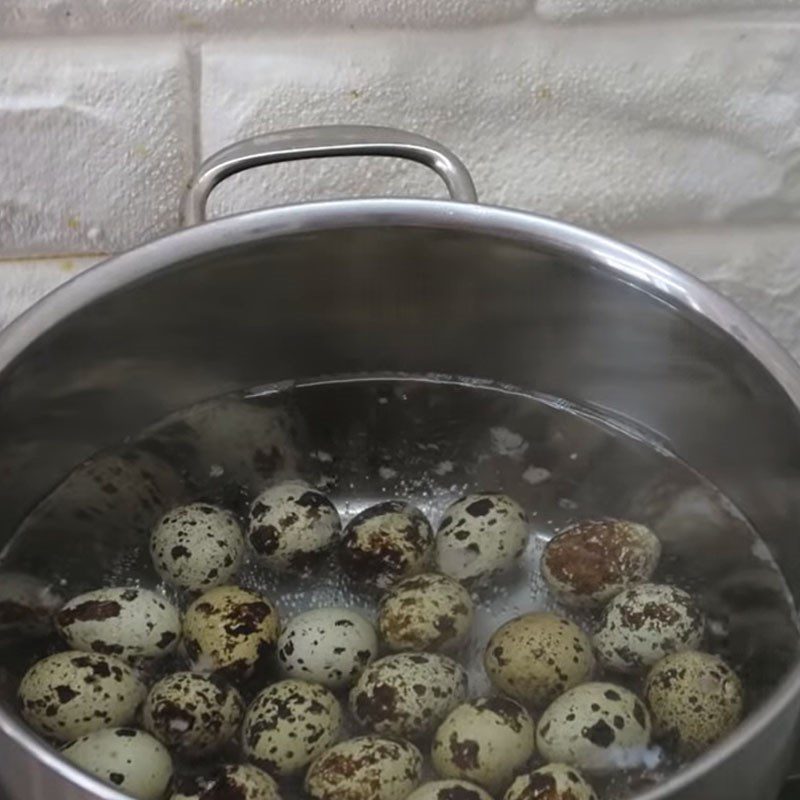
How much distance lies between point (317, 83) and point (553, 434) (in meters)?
0.27

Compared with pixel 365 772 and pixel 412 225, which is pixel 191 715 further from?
pixel 412 225

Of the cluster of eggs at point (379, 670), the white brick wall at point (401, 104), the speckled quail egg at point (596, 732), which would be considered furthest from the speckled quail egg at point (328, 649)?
the white brick wall at point (401, 104)

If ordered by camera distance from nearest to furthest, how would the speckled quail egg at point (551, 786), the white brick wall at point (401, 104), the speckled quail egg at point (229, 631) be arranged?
the speckled quail egg at point (551, 786), the speckled quail egg at point (229, 631), the white brick wall at point (401, 104)

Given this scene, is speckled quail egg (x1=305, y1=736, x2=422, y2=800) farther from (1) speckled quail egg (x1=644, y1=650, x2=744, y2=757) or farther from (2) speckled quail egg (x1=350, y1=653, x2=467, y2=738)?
(1) speckled quail egg (x1=644, y1=650, x2=744, y2=757)

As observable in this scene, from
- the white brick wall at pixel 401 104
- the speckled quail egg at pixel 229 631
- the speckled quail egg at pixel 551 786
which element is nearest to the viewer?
the speckled quail egg at pixel 551 786

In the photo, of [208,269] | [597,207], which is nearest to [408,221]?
[208,269]

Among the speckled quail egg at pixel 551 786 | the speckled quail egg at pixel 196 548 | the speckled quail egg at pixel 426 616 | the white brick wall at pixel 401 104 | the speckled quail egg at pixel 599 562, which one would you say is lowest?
the speckled quail egg at pixel 551 786

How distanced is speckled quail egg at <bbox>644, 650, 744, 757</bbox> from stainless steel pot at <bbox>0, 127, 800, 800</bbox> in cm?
6

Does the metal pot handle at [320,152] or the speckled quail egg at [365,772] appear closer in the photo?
the speckled quail egg at [365,772]

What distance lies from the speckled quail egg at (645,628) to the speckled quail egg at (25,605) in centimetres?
30

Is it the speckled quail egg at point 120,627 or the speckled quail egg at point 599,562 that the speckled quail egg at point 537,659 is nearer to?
the speckled quail egg at point 599,562

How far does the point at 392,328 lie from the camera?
83cm

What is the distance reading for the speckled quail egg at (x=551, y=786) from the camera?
1.94 ft

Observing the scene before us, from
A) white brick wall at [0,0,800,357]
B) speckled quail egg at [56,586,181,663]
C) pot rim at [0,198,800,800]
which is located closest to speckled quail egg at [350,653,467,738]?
speckled quail egg at [56,586,181,663]
